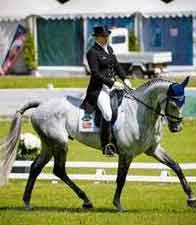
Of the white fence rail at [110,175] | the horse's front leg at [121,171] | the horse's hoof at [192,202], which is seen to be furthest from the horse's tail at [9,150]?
the white fence rail at [110,175]

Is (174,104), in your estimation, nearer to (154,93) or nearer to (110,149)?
(154,93)

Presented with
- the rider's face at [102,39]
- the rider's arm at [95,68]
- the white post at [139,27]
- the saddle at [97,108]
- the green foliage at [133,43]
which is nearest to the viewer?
the rider's arm at [95,68]

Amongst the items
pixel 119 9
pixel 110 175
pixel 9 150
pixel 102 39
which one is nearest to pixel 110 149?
pixel 102 39

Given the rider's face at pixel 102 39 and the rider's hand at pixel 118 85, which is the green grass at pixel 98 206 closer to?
the rider's hand at pixel 118 85

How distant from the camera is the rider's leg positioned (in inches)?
532

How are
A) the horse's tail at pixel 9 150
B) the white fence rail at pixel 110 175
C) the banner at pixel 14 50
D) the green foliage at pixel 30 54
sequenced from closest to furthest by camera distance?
the horse's tail at pixel 9 150 → the white fence rail at pixel 110 175 → the green foliage at pixel 30 54 → the banner at pixel 14 50

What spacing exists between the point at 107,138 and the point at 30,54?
35.4 m

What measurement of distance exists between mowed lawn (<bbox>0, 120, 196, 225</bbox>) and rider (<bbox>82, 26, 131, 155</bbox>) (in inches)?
37.6

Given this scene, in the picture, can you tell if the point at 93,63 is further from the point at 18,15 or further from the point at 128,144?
the point at 18,15

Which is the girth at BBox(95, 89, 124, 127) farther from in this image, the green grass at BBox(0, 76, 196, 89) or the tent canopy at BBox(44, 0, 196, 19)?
the tent canopy at BBox(44, 0, 196, 19)

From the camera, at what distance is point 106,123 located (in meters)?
13.5

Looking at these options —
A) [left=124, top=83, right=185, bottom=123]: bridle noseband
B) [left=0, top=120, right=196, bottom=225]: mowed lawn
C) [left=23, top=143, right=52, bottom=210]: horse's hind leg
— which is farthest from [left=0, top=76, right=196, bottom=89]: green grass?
[left=124, top=83, right=185, bottom=123]: bridle noseband

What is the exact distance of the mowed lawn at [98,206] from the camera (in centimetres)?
1276

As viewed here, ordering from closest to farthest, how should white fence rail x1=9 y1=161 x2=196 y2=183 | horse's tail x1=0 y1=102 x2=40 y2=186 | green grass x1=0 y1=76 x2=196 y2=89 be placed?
horse's tail x1=0 y1=102 x2=40 y2=186 < white fence rail x1=9 y1=161 x2=196 y2=183 < green grass x1=0 y1=76 x2=196 y2=89
